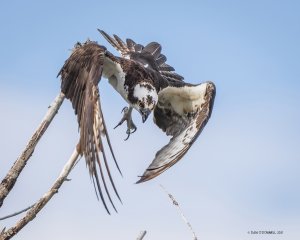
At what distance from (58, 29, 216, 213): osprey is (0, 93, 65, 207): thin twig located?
1.05 ft

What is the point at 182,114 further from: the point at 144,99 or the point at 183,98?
the point at 144,99

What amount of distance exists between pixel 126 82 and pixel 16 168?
2786 millimetres

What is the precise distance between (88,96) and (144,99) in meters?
2.04

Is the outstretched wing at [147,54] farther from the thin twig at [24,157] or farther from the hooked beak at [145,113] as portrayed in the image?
the thin twig at [24,157]

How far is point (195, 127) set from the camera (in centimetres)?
901

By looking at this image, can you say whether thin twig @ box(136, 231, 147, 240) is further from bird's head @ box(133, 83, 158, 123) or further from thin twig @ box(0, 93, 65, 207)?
bird's head @ box(133, 83, 158, 123)

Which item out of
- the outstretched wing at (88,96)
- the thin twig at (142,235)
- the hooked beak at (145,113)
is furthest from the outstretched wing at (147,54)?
the thin twig at (142,235)

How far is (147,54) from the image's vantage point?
37.8 ft

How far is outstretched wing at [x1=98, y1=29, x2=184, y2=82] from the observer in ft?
36.0

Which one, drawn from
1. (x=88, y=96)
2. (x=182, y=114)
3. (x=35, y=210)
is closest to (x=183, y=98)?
(x=182, y=114)

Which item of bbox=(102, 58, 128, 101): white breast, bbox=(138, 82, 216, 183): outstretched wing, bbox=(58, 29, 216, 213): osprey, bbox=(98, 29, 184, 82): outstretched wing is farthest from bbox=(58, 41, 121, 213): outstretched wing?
bbox=(98, 29, 184, 82): outstretched wing

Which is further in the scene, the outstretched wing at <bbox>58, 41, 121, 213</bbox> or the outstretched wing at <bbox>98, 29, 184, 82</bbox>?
the outstretched wing at <bbox>98, 29, 184, 82</bbox>

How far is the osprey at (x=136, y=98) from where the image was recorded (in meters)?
6.49

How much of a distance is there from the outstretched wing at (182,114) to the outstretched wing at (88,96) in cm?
152
